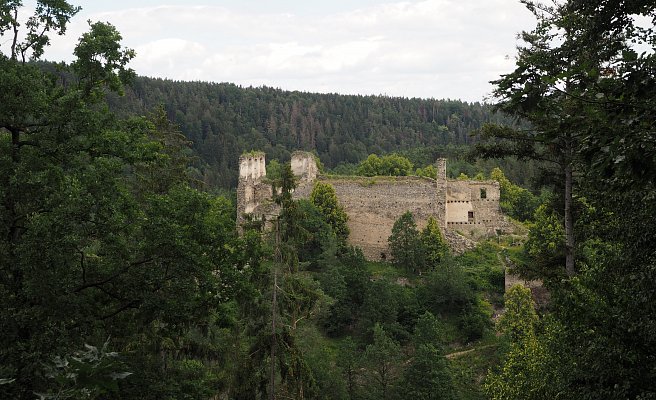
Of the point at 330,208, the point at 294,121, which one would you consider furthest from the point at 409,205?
the point at 294,121

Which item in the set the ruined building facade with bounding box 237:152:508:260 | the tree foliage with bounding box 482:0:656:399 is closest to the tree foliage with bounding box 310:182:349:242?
the ruined building facade with bounding box 237:152:508:260

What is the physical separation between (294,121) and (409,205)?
82448mm

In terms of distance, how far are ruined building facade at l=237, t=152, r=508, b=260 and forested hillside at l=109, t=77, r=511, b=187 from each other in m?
53.2

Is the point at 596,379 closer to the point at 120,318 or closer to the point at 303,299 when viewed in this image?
the point at 120,318

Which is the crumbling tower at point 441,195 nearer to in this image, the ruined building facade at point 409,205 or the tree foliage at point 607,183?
the ruined building facade at point 409,205

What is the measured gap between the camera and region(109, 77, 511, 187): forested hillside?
347ft

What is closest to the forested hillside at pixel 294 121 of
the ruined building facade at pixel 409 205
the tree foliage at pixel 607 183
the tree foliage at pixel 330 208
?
the ruined building facade at pixel 409 205

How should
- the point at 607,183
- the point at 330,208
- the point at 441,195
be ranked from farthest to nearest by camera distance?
the point at 330,208
the point at 441,195
the point at 607,183

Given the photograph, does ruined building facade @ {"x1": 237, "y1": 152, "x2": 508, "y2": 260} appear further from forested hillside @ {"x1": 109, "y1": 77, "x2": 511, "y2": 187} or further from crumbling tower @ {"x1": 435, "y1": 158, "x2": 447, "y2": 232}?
forested hillside @ {"x1": 109, "y1": 77, "x2": 511, "y2": 187}

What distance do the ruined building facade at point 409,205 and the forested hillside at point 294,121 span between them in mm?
53186

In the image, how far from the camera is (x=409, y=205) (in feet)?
136

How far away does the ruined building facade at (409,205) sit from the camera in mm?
41156

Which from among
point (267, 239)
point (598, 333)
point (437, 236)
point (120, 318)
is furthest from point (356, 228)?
point (598, 333)

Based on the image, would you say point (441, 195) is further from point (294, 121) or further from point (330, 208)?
point (294, 121)
